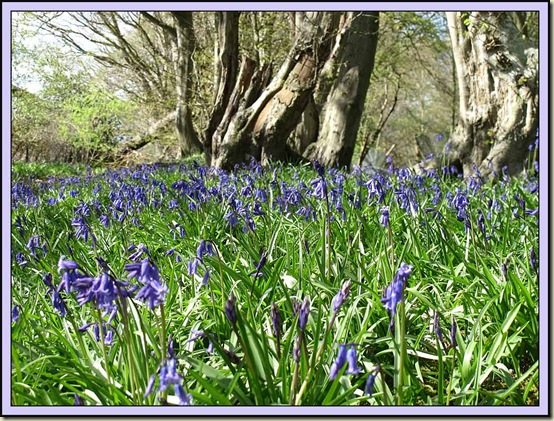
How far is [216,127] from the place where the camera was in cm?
1033

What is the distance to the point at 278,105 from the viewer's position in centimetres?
941

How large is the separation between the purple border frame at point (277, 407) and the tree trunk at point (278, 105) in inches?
261

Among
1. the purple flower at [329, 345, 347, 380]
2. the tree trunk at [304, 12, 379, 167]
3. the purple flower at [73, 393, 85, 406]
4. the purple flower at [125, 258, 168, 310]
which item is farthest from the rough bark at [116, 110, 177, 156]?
the purple flower at [329, 345, 347, 380]

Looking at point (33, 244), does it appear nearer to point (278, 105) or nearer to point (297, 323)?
point (297, 323)

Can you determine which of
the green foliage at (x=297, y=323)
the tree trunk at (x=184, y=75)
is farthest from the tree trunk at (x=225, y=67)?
the green foliage at (x=297, y=323)

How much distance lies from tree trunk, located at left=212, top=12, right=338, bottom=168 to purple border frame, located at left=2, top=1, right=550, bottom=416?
21.7 feet

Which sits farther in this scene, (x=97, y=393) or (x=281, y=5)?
(x=281, y=5)

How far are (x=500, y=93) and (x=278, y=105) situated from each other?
11.8ft

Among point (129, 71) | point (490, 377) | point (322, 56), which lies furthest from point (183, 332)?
point (129, 71)

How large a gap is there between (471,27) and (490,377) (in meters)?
5.97

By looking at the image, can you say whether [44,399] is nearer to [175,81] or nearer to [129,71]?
[175,81]

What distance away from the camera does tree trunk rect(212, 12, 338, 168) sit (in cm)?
934

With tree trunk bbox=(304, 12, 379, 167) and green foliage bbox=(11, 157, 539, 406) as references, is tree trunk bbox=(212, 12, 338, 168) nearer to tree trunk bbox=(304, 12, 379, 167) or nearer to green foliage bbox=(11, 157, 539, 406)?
tree trunk bbox=(304, 12, 379, 167)

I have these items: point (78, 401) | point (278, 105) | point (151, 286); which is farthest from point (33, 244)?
point (278, 105)
